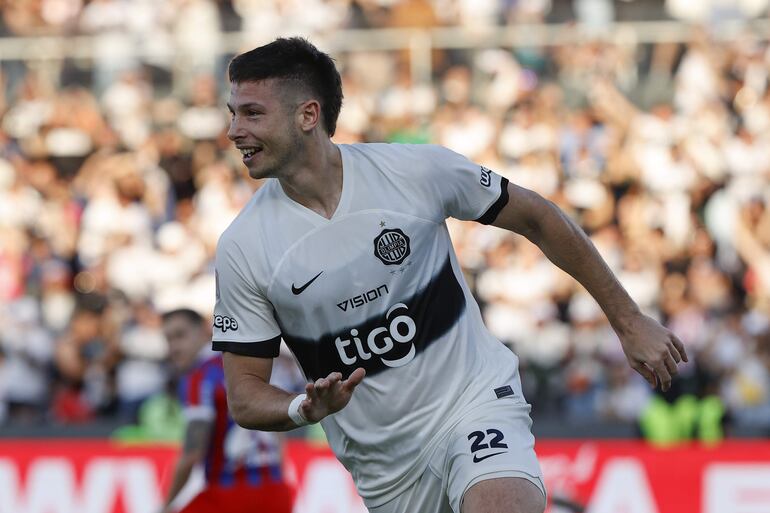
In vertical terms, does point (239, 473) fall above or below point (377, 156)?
below

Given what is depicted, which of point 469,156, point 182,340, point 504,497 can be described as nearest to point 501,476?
point 504,497

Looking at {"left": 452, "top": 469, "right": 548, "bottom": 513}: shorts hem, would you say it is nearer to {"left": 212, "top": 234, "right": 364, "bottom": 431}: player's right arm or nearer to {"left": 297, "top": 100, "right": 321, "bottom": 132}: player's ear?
{"left": 212, "top": 234, "right": 364, "bottom": 431}: player's right arm

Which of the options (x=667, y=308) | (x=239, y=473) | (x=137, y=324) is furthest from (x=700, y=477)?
(x=137, y=324)

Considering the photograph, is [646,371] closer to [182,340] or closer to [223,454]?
[223,454]

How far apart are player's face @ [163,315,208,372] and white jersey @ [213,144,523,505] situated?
3.22 meters

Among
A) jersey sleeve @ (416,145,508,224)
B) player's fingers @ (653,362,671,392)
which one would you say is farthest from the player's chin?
player's fingers @ (653,362,671,392)

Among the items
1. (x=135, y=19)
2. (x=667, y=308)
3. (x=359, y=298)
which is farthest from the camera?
(x=135, y=19)

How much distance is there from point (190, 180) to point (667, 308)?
20.1 ft

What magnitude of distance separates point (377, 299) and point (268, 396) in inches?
24.0

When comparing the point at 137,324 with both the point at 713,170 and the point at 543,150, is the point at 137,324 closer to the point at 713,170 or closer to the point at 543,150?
the point at 543,150

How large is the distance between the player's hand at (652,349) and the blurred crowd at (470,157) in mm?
7133

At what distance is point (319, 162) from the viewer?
5770 mm

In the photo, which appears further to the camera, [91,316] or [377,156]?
[91,316]

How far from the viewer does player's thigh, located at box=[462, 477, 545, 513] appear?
527cm
